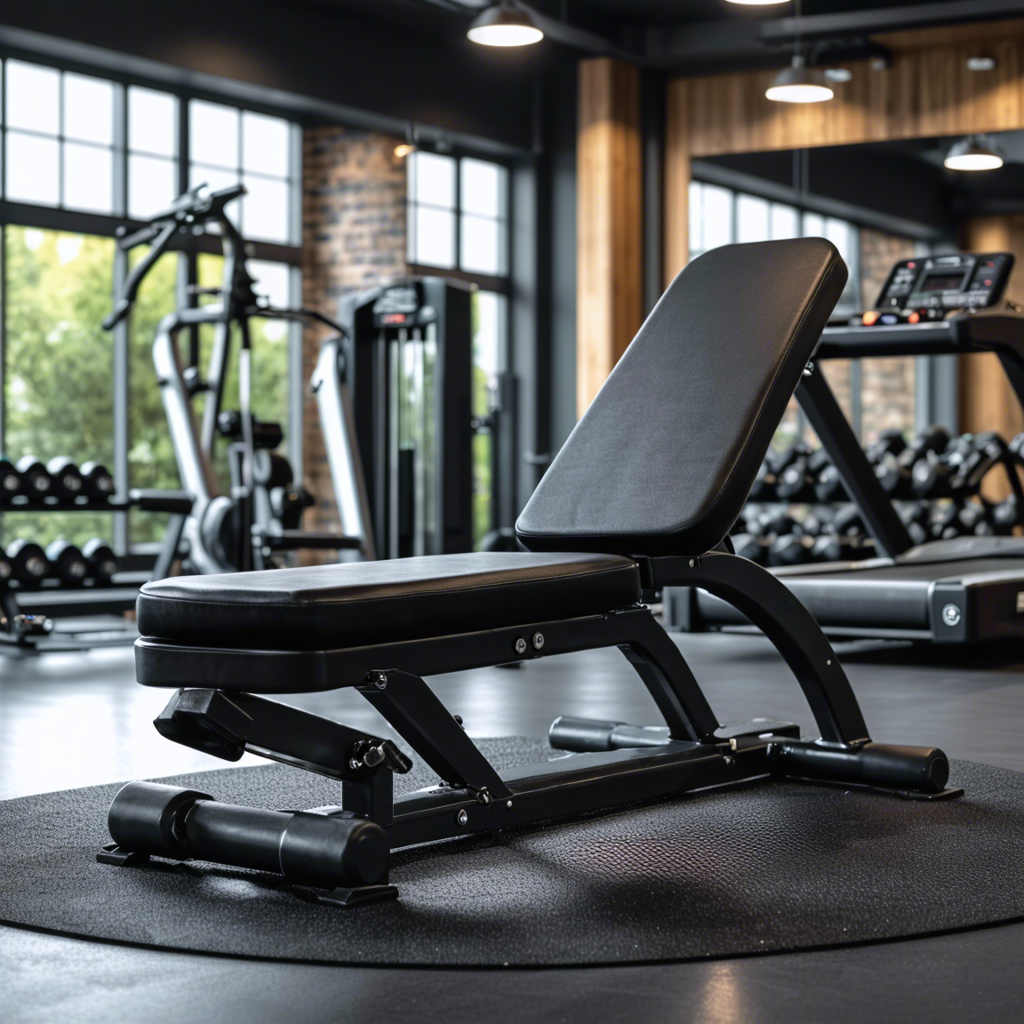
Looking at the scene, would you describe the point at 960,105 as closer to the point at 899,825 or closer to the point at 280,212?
the point at 280,212

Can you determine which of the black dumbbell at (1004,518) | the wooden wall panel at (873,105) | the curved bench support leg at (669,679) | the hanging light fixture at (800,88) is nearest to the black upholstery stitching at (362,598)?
the curved bench support leg at (669,679)

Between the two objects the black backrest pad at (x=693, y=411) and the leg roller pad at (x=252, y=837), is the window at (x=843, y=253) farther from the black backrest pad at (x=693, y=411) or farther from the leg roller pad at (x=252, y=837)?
the leg roller pad at (x=252, y=837)

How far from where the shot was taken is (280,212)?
8328mm

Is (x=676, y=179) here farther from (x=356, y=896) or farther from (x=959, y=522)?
(x=356, y=896)

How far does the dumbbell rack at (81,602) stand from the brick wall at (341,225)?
1.71m

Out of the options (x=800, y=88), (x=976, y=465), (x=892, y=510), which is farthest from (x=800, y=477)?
(x=892, y=510)

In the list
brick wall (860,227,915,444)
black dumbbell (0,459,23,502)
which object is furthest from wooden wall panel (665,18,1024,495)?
black dumbbell (0,459,23,502)

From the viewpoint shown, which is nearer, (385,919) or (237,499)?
(385,919)

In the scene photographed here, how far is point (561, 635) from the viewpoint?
2430mm

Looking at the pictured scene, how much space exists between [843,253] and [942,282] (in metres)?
5.45

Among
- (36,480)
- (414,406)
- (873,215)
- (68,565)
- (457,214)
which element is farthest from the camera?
(873,215)

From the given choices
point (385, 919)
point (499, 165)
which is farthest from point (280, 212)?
point (385, 919)

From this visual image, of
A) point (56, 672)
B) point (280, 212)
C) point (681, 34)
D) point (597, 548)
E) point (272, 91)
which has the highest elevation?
point (681, 34)

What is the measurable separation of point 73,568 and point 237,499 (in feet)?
2.38
